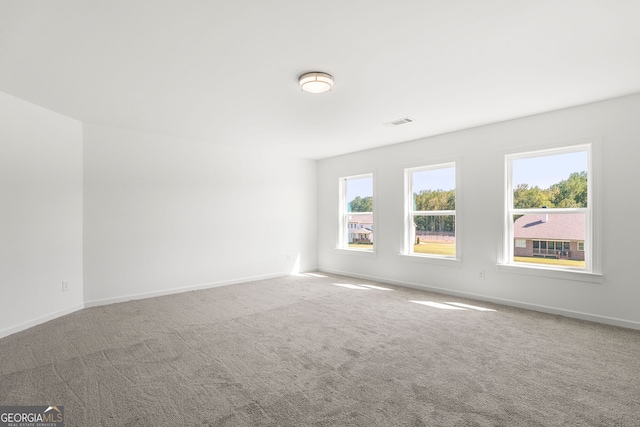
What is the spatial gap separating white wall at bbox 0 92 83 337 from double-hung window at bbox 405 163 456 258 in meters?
4.88

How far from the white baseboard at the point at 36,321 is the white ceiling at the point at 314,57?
7.86 feet

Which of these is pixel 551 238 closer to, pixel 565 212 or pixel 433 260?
pixel 565 212

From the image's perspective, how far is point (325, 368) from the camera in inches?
100

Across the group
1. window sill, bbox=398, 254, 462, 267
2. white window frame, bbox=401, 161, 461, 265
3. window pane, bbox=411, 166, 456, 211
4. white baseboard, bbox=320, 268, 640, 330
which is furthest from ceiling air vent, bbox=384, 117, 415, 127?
white baseboard, bbox=320, 268, 640, 330

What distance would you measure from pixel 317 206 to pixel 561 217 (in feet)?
14.5

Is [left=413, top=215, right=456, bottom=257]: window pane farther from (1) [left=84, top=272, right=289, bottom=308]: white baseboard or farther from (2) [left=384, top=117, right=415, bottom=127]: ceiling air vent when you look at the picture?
(1) [left=84, top=272, right=289, bottom=308]: white baseboard

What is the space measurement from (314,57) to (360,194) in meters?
4.08

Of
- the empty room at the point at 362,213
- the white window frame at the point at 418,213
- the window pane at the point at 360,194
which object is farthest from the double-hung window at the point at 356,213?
the white window frame at the point at 418,213

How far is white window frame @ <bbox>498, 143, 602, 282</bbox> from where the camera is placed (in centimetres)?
361

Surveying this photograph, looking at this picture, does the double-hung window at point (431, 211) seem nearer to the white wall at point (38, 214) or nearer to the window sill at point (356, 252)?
the window sill at point (356, 252)

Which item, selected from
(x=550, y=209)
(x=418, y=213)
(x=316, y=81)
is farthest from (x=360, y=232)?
(x=316, y=81)

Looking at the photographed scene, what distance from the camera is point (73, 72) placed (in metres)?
2.79

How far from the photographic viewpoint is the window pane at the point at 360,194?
6273 mm

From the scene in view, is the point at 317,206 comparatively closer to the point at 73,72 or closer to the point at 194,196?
the point at 194,196
